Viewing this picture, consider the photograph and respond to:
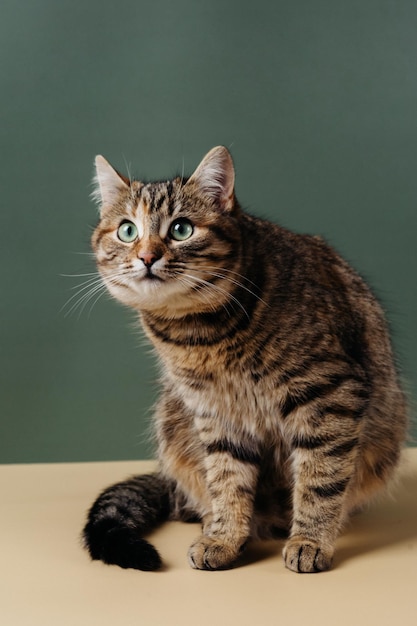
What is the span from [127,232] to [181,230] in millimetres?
126

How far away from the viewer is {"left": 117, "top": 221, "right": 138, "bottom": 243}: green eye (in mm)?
1895

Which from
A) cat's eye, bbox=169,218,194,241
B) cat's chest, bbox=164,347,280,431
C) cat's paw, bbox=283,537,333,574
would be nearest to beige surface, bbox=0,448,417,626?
cat's paw, bbox=283,537,333,574

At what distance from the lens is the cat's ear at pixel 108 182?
6.60 ft

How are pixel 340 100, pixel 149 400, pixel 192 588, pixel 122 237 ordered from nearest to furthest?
1. pixel 192 588
2. pixel 122 237
3. pixel 340 100
4. pixel 149 400

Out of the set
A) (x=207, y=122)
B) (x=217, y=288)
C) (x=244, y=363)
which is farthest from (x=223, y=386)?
(x=207, y=122)

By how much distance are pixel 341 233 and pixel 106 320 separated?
0.83 m

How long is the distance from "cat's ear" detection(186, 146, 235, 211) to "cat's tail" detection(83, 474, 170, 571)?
2.42ft

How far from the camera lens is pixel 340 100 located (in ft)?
9.33

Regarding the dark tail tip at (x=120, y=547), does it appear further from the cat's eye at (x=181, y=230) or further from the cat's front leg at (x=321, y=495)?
the cat's eye at (x=181, y=230)

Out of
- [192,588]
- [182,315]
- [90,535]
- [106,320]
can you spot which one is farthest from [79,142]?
[192,588]

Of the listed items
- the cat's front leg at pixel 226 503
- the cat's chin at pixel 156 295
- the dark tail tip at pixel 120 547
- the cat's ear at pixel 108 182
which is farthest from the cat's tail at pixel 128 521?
the cat's ear at pixel 108 182

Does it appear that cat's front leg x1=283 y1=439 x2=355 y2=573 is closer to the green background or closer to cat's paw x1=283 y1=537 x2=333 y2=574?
cat's paw x1=283 y1=537 x2=333 y2=574

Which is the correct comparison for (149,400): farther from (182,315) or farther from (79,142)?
(182,315)

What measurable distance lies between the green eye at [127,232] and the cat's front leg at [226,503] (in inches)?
Result: 20.0
